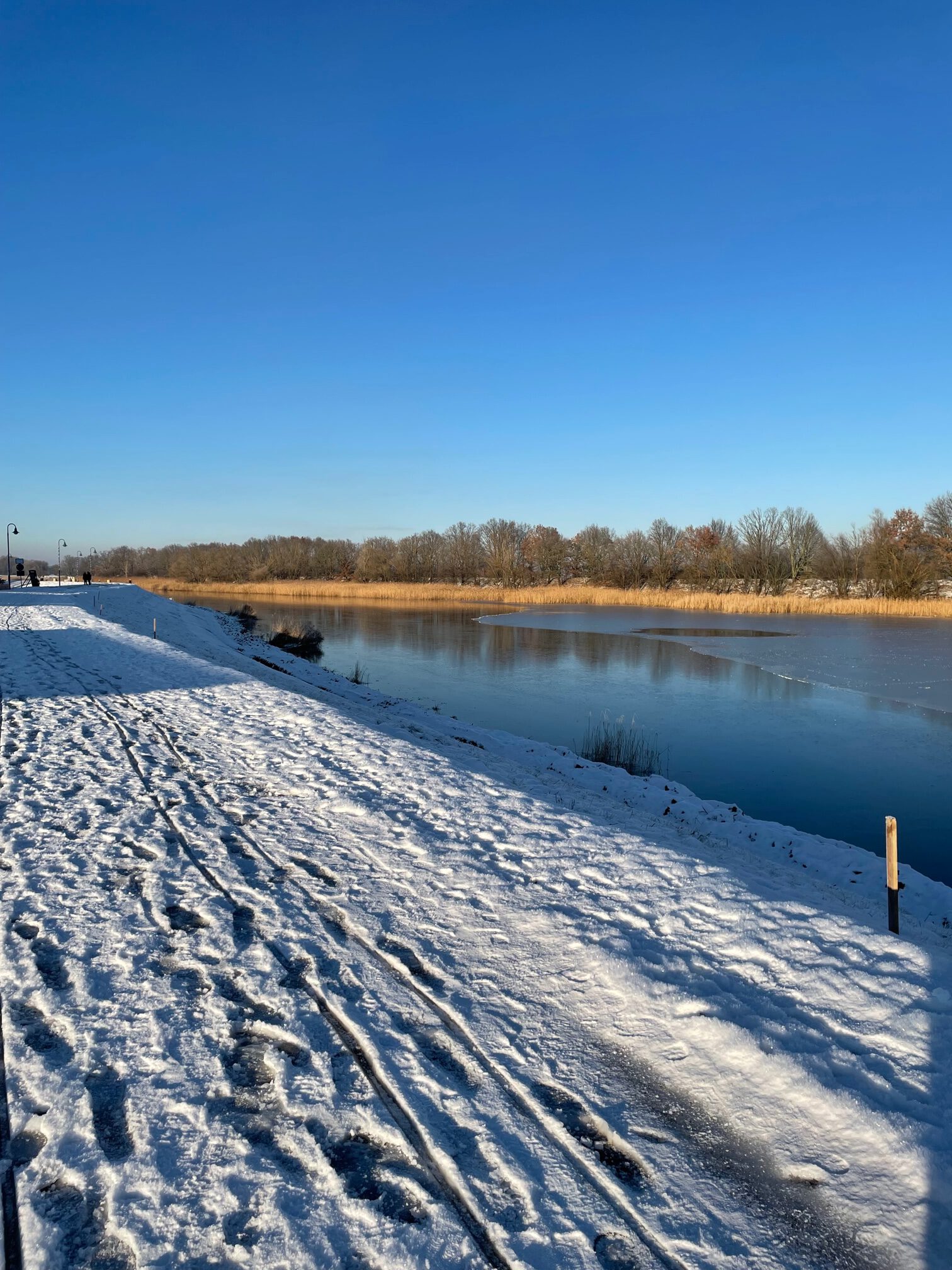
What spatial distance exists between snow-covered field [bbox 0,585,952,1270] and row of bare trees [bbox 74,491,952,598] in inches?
1834

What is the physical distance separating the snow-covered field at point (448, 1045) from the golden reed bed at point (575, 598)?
128 feet

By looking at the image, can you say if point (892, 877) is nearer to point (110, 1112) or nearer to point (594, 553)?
point (110, 1112)

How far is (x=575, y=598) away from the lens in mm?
54844

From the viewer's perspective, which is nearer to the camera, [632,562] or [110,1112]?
[110,1112]

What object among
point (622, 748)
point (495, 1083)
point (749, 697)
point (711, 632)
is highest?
point (711, 632)

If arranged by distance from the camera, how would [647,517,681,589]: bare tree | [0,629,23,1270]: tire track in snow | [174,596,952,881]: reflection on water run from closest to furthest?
1. [0,629,23,1270]: tire track in snow
2. [174,596,952,881]: reflection on water
3. [647,517,681,589]: bare tree

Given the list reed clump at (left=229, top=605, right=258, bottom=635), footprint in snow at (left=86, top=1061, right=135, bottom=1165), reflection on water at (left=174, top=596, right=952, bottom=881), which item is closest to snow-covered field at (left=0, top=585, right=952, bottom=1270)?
footprint in snow at (left=86, top=1061, right=135, bottom=1165)

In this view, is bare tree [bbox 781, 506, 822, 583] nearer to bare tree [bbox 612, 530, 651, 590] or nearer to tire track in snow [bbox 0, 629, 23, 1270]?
bare tree [bbox 612, 530, 651, 590]

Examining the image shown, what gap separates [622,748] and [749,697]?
638cm

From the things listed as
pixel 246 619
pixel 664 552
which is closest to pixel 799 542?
pixel 664 552

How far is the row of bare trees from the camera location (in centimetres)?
4888

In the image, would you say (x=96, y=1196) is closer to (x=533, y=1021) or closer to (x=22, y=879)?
(x=533, y=1021)

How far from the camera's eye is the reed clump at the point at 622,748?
12.3m

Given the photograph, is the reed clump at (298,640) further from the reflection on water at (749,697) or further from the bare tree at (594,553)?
the bare tree at (594,553)
